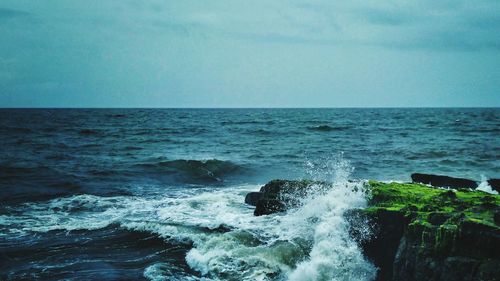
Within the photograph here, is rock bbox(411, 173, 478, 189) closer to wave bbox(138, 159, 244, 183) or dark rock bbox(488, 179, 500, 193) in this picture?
dark rock bbox(488, 179, 500, 193)

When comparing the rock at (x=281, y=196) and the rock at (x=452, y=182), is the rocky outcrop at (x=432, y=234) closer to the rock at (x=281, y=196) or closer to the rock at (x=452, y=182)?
the rock at (x=281, y=196)

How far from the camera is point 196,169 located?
2291 centimetres

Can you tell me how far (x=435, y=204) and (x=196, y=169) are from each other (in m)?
16.4

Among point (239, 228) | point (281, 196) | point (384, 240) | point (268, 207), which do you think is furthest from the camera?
point (268, 207)

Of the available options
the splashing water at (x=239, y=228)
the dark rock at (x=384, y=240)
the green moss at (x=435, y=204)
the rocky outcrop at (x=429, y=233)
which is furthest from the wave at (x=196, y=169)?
the dark rock at (x=384, y=240)

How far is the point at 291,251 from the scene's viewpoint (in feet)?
29.0

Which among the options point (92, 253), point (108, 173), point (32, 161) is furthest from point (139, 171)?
point (92, 253)

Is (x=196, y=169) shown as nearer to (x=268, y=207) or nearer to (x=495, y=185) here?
(x=268, y=207)

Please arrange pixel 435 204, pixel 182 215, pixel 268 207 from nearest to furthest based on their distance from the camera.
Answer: pixel 435 204
pixel 268 207
pixel 182 215

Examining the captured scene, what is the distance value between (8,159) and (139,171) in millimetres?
9715

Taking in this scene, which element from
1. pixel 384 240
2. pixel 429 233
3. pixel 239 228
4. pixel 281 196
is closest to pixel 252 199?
pixel 281 196

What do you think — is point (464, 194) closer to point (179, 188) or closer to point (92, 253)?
point (92, 253)

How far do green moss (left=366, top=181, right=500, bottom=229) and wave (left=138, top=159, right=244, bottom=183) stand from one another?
12.2 m

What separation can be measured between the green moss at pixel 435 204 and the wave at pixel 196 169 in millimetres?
12217
